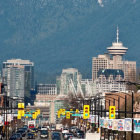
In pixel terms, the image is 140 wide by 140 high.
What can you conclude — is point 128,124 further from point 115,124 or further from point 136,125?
point 115,124

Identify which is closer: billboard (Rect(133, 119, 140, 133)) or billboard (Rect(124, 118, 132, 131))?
billboard (Rect(133, 119, 140, 133))

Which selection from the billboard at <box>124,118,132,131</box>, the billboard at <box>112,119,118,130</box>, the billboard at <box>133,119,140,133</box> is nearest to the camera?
the billboard at <box>133,119,140,133</box>

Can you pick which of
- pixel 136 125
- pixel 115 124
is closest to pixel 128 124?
pixel 136 125

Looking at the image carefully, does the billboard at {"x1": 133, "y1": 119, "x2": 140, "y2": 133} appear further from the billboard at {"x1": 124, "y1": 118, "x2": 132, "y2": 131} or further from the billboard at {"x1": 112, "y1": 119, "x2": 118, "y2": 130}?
the billboard at {"x1": 112, "y1": 119, "x2": 118, "y2": 130}

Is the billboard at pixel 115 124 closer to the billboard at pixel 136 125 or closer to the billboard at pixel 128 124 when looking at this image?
the billboard at pixel 128 124

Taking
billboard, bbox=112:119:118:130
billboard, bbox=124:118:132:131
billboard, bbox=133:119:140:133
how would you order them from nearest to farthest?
billboard, bbox=133:119:140:133 → billboard, bbox=124:118:132:131 → billboard, bbox=112:119:118:130

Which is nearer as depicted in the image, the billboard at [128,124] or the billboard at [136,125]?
the billboard at [136,125]

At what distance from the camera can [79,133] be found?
154500 millimetres

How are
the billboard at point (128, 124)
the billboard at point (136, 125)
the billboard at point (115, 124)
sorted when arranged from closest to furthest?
the billboard at point (136, 125)
the billboard at point (128, 124)
the billboard at point (115, 124)

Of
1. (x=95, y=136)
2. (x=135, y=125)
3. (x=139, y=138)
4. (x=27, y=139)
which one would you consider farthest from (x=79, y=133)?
(x=135, y=125)

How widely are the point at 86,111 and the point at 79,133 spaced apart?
21.4 metres

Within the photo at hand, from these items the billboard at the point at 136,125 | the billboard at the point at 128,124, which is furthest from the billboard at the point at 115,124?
the billboard at the point at 136,125

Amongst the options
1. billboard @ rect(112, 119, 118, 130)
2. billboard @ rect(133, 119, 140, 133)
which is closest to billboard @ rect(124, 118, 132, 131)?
billboard @ rect(133, 119, 140, 133)

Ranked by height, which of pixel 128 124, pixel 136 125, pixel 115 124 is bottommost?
pixel 136 125
